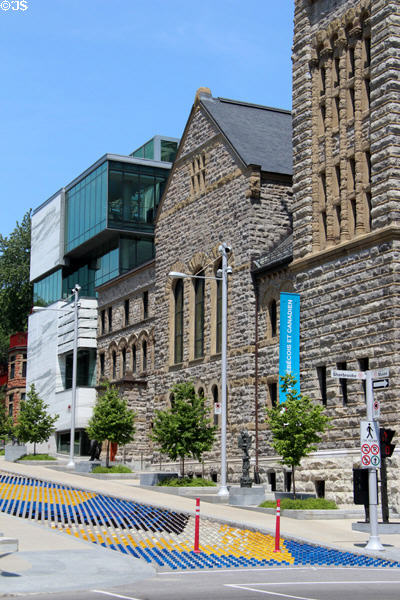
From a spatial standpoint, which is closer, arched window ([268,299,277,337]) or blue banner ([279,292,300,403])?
blue banner ([279,292,300,403])

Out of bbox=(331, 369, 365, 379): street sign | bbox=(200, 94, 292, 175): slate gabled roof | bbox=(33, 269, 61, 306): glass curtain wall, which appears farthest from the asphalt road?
bbox=(33, 269, 61, 306): glass curtain wall

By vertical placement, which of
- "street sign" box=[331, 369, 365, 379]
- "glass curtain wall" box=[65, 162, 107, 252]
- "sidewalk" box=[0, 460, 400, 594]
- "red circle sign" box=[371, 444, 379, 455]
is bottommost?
"sidewalk" box=[0, 460, 400, 594]

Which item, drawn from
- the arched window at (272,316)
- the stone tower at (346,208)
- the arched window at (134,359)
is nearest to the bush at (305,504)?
the stone tower at (346,208)

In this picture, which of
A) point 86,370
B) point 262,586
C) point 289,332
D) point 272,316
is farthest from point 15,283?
point 262,586

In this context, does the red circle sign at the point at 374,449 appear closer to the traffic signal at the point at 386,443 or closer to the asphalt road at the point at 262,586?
the traffic signal at the point at 386,443

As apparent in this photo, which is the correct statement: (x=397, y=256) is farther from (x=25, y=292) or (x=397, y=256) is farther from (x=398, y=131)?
(x=25, y=292)

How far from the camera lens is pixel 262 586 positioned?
14.0m

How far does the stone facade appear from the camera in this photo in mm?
52344

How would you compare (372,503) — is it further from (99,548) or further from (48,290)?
(48,290)

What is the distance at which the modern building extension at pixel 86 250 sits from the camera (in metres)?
61.5

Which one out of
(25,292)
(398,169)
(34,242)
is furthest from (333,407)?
(25,292)

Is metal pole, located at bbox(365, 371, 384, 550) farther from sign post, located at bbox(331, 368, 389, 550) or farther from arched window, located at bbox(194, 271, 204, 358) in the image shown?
arched window, located at bbox(194, 271, 204, 358)

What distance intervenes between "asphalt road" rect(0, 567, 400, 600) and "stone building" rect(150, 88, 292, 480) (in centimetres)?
2198

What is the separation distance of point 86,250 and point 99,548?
166 ft
